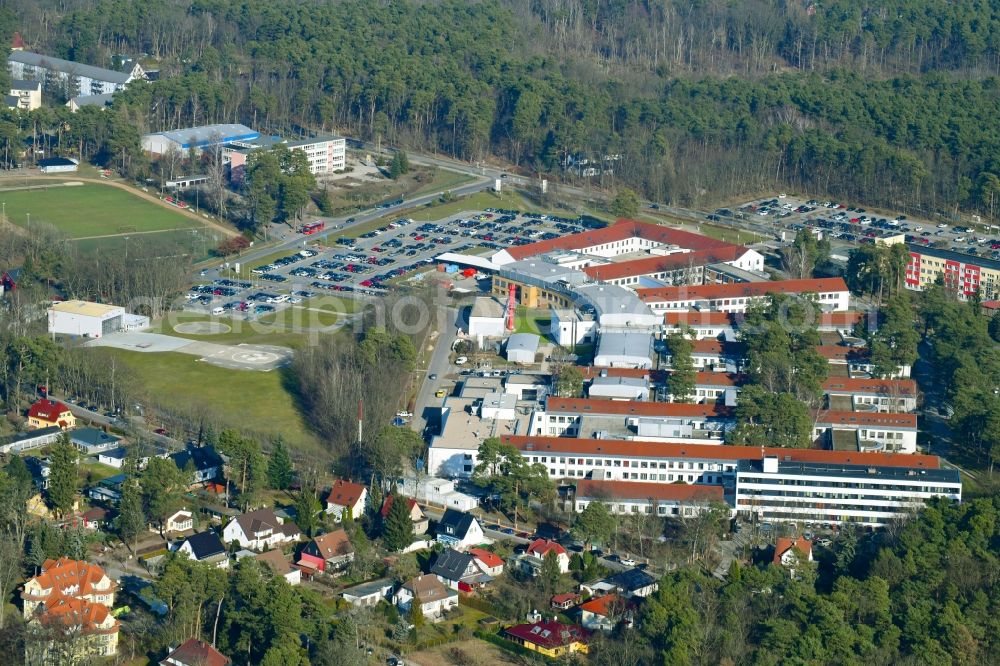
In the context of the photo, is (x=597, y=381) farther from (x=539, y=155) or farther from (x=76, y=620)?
(x=539, y=155)

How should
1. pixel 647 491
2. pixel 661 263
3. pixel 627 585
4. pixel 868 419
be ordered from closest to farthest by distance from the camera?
pixel 627 585, pixel 647 491, pixel 868 419, pixel 661 263

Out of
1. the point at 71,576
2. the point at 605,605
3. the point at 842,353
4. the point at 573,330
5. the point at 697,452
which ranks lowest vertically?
the point at 605,605

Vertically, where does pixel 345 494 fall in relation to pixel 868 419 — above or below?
below

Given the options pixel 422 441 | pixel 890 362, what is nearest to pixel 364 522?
pixel 422 441

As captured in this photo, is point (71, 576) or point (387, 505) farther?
point (387, 505)

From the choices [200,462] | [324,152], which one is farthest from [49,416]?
[324,152]

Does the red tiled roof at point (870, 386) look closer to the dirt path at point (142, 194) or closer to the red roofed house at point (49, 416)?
the red roofed house at point (49, 416)

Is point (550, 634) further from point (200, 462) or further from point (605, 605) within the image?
point (200, 462)
